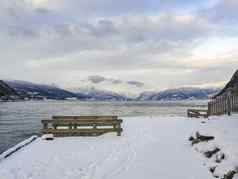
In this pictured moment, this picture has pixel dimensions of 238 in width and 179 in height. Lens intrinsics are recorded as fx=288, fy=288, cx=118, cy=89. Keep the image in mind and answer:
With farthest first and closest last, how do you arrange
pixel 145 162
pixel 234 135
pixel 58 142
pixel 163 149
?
1. pixel 58 142
2. pixel 163 149
3. pixel 234 135
4. pixel 145 162

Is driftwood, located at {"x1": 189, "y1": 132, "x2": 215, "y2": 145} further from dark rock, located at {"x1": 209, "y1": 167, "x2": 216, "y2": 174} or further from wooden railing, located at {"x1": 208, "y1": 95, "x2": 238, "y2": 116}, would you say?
wooden railing, located at {"x1": 208, "y1": 95, "x2": 238, "y2": 116}

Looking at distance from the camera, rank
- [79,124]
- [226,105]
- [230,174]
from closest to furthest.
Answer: [230,174] < [79,124] < [226,105]

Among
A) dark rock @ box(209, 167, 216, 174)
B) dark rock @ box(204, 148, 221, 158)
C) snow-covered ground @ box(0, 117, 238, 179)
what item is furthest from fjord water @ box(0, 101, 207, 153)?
dark rock @ box(209, 167, 216, 174)

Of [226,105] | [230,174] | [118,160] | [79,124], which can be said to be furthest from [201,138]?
[226,105]

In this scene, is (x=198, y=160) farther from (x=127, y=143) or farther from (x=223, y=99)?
(x=223, y=99)

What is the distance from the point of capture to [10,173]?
30.8 ft

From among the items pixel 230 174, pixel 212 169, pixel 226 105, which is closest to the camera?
pixel 230 174

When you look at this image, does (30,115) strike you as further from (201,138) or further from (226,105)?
(201,138)

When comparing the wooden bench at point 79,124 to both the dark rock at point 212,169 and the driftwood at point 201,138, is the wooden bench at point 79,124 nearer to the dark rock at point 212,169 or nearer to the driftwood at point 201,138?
the driftwood at point 201,138

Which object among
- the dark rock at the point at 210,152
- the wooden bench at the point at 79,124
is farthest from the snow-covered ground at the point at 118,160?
the wooden bench at the point at 79,124

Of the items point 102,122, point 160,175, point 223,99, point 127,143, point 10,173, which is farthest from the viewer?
point 223,99

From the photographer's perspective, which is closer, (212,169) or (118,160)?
(212,169)

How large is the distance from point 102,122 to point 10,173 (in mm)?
9659

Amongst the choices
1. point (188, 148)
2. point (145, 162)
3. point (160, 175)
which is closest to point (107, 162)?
point (145, 162)
